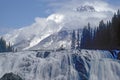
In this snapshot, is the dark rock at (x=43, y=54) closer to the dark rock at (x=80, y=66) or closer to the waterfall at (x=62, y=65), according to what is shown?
the waterfall at (x=62, y=65)

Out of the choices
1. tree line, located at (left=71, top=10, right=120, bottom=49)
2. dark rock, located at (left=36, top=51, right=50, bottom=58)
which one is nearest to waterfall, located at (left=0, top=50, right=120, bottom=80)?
dark rock, located at (left=36, top=51, right=50, bottom=58)

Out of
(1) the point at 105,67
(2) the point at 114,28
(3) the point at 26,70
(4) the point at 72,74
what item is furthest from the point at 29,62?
(2) the point at 114,28

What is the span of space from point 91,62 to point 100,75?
16.7ft

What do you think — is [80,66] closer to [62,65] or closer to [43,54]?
[62,65]

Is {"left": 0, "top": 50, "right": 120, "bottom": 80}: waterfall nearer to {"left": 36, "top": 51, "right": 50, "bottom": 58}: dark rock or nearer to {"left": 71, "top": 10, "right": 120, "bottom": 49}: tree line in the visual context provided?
{"left": 36, "top": 51, "right": 50, "bottom": 58}: dark rock

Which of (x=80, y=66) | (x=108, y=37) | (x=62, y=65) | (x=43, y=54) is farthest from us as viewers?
(x=108, y=37)

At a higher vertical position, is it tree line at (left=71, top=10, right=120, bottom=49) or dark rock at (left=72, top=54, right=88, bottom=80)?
tree line at (left=71, top=10, right=120, bottom=49)

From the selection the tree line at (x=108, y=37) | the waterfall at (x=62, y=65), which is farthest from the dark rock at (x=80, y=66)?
the tree line at (x=108, y=37)

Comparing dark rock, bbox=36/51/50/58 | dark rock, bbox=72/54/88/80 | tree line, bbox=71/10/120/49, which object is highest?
tree line, bbox=71/10/120/49

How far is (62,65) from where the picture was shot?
78938mm

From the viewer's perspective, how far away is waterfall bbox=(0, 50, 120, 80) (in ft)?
249

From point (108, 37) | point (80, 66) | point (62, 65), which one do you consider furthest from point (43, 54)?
point (108, 37)

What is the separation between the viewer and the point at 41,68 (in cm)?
7844

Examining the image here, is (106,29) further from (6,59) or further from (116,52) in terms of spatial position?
(6,59)
